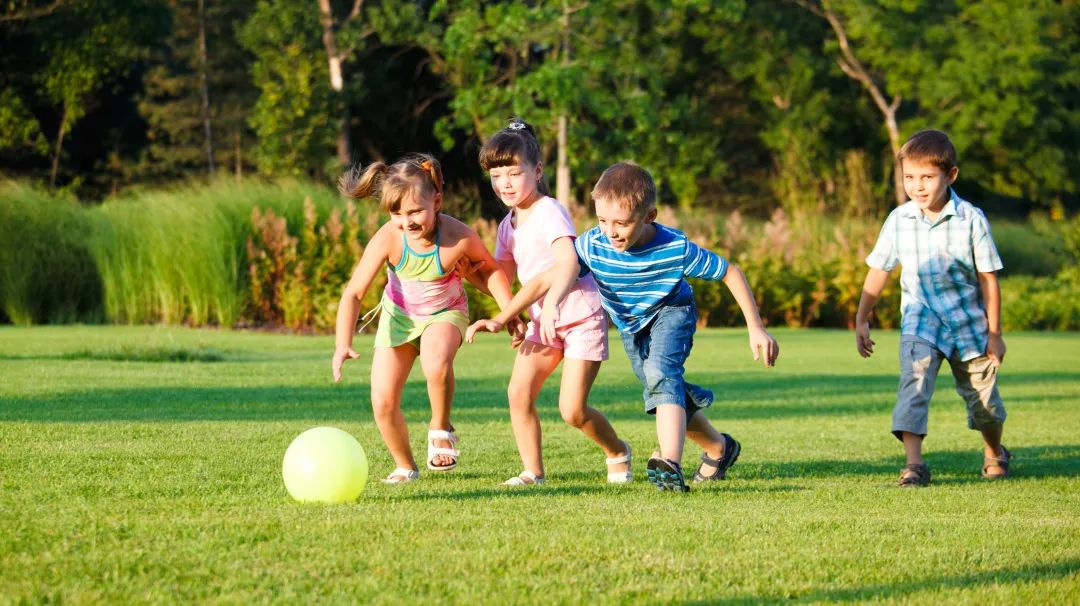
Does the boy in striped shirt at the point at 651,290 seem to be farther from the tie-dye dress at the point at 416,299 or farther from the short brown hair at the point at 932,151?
the short brown hair at the point at 932,151

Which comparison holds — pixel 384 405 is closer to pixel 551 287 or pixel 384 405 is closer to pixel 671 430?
pixel 551 287

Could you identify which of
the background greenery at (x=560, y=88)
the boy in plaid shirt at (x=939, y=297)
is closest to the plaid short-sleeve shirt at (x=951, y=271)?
the boy in plaid shirt at (x=939, y=297)

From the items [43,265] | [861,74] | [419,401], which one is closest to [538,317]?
[419,401]

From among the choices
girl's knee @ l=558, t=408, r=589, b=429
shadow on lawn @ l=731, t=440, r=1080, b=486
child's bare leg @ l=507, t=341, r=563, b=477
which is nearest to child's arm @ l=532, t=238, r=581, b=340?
child's bare leg @ l=507, t=341, r=563, b=477

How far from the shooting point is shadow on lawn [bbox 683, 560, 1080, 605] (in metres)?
3.97

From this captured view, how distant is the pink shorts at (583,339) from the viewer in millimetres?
6281

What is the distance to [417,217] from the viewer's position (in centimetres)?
620

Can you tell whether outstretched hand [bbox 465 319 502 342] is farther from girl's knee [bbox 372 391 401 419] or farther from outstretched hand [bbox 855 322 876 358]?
outstretched hand [bbox 855 322 876 358]

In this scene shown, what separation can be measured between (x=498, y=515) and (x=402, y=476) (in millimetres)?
1274

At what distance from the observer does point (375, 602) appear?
3748 mm

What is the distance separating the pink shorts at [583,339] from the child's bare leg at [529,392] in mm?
59

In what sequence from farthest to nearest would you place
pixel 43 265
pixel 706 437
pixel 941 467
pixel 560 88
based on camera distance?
pixel 560 88 < pixel 43 265 < pixel 941 467 < pixel 706 437

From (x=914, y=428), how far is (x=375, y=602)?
3896mm

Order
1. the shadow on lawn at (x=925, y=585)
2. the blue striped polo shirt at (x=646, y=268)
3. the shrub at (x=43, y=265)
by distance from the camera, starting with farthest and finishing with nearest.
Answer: the shrub at (x=43, y=265)
the blue striped polo shirt at (x=646, y=268)
the shadow on lawn at (x=925, y=585)
